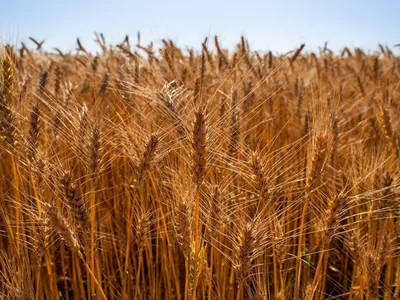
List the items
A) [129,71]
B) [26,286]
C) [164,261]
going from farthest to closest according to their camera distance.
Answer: [129,71]
[164,261]
[26,286]

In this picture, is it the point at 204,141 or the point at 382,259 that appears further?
the point at 382,259

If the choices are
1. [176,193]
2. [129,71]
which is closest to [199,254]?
[176,193]

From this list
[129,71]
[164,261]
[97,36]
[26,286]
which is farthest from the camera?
[97,36]

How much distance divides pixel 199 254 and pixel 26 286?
21.1 inches

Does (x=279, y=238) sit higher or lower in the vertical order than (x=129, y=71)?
lower

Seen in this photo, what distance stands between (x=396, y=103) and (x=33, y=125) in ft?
9.14

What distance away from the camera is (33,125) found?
1.43m

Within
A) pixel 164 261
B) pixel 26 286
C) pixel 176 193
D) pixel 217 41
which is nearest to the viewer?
pixel 26 286

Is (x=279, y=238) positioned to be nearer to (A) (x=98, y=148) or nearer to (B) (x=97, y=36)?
(A) (x=98, y=148)

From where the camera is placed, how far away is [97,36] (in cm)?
375

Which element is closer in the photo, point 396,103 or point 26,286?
point 26,286

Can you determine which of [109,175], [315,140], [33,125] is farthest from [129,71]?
[315,140]

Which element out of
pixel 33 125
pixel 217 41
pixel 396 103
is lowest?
pixel 33 125

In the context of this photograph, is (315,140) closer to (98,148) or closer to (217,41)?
(98,148)
